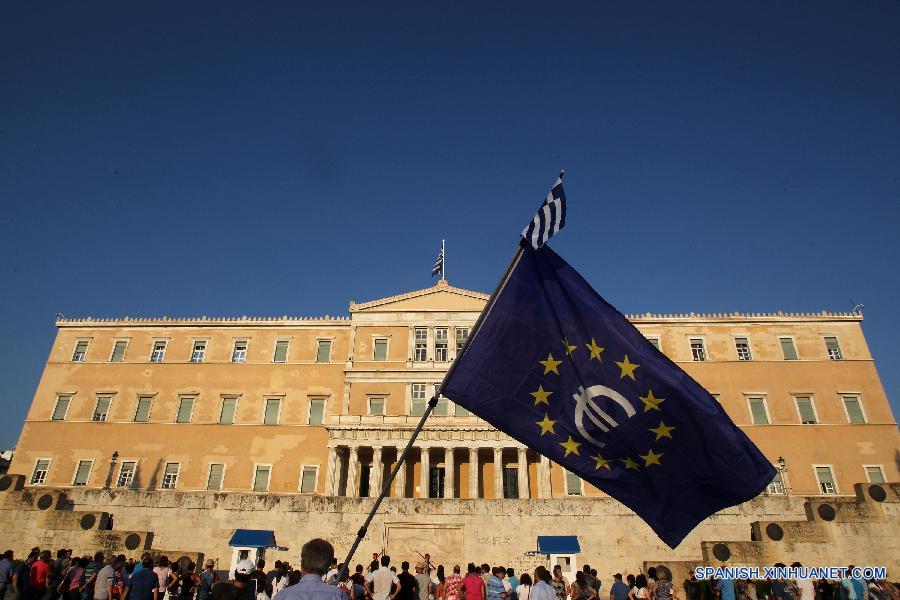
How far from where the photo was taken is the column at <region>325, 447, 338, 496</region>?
123 ft

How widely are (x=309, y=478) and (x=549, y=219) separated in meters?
36.5

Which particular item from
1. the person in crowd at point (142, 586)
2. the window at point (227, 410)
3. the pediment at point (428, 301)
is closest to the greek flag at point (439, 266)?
the pediment at point (428, 301)

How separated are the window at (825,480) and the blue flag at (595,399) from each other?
126ft

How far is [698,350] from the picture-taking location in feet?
141

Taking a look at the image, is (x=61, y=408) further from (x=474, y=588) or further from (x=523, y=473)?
(x=474, y=588)

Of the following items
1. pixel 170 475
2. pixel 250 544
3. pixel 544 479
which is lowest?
pixel 250 544

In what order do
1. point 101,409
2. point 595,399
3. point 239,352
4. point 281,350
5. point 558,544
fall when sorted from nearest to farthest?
point 595,399
point 558,544
point 101,409
point 281,350
point 239,352

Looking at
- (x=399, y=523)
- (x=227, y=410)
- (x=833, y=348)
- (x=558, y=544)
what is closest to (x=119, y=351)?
(x=227, y=410)

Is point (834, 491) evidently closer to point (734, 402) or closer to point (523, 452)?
point (734, 402)

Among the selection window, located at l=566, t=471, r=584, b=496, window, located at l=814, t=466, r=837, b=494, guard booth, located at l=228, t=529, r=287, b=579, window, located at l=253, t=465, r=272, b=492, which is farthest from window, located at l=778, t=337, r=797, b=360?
window, located at l=253, t=465, r=272, b=492

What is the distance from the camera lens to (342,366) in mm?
42875

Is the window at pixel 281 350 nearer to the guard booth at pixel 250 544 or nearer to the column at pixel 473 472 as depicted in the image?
the column at pixel 473 472

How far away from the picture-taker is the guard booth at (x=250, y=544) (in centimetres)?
2323

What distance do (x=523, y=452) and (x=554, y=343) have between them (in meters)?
32.2
